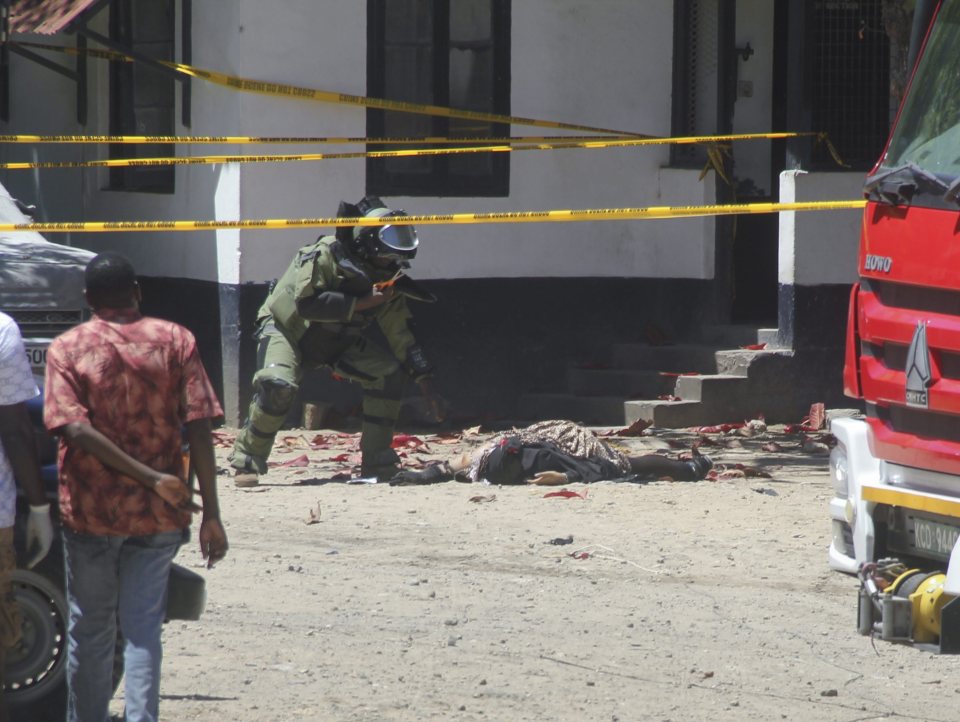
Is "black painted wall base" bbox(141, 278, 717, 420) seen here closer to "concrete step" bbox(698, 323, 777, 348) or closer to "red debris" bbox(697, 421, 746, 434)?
"concrete step" bbox(698, 323, 777, 348)

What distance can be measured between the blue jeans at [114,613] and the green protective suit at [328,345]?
517 cm

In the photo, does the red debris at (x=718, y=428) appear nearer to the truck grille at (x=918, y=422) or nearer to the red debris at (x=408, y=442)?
the red debris at (x=408, y=442)

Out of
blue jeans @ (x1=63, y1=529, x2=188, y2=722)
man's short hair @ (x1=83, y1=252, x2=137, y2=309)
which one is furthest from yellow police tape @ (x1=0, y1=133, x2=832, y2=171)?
blue jeans @ (x1=63, y1=529, x2=188, y2=722)

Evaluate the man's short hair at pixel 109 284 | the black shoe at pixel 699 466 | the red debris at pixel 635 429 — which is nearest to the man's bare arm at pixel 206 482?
the man's short hair at pixel 109 284

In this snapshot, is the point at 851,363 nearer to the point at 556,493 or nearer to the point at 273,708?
the point at 273,708

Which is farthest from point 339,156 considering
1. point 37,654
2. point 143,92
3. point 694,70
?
point 37,654

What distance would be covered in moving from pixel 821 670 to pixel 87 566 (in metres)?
2.90

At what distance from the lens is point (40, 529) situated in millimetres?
5023

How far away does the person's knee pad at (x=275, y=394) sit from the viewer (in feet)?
33.3

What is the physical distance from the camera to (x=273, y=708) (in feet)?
19.2

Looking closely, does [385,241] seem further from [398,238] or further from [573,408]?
[573,408]

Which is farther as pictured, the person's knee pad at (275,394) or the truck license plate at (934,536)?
the person's knee pad at (275,394)

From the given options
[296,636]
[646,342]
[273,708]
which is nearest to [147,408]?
[273,708]

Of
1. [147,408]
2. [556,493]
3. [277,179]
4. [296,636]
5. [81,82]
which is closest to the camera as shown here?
[147,408]
